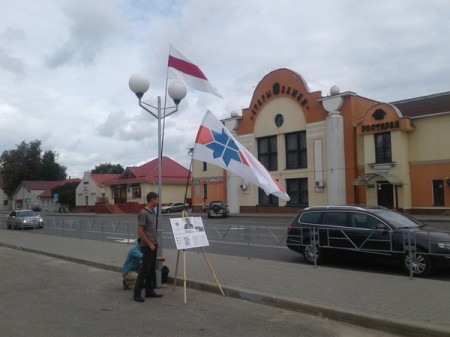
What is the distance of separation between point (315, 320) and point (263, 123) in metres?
39.2

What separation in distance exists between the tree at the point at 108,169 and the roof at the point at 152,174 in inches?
1880

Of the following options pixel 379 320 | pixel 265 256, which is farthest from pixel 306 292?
pixel 265 256

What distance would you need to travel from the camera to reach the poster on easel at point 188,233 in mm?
8797

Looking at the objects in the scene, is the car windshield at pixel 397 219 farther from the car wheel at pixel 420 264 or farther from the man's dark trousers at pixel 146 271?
the man's dark trousers at pixel 146 271

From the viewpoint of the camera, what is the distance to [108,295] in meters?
8.85

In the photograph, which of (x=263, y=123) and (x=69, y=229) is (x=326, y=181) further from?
(x=69, y=229)

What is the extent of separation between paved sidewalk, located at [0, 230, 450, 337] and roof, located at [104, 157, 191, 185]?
4879 centimetres

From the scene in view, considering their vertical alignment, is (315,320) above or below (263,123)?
below

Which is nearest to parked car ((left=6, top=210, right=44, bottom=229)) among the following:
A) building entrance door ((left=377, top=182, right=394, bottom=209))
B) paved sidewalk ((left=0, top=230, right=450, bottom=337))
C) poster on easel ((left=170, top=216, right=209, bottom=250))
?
paved sidewalk ((left=0, top=230, right=450, bottom=337))

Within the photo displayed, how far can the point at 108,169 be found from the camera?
4604 inches

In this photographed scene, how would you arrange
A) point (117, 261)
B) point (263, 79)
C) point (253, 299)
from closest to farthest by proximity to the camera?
point (253, 299) < point (117, 261) < point (263, 79)

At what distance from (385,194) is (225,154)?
29.7 metres

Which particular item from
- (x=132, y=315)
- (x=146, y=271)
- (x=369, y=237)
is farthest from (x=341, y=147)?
(x=132, y=315)

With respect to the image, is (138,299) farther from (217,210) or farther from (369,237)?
(217,210)
